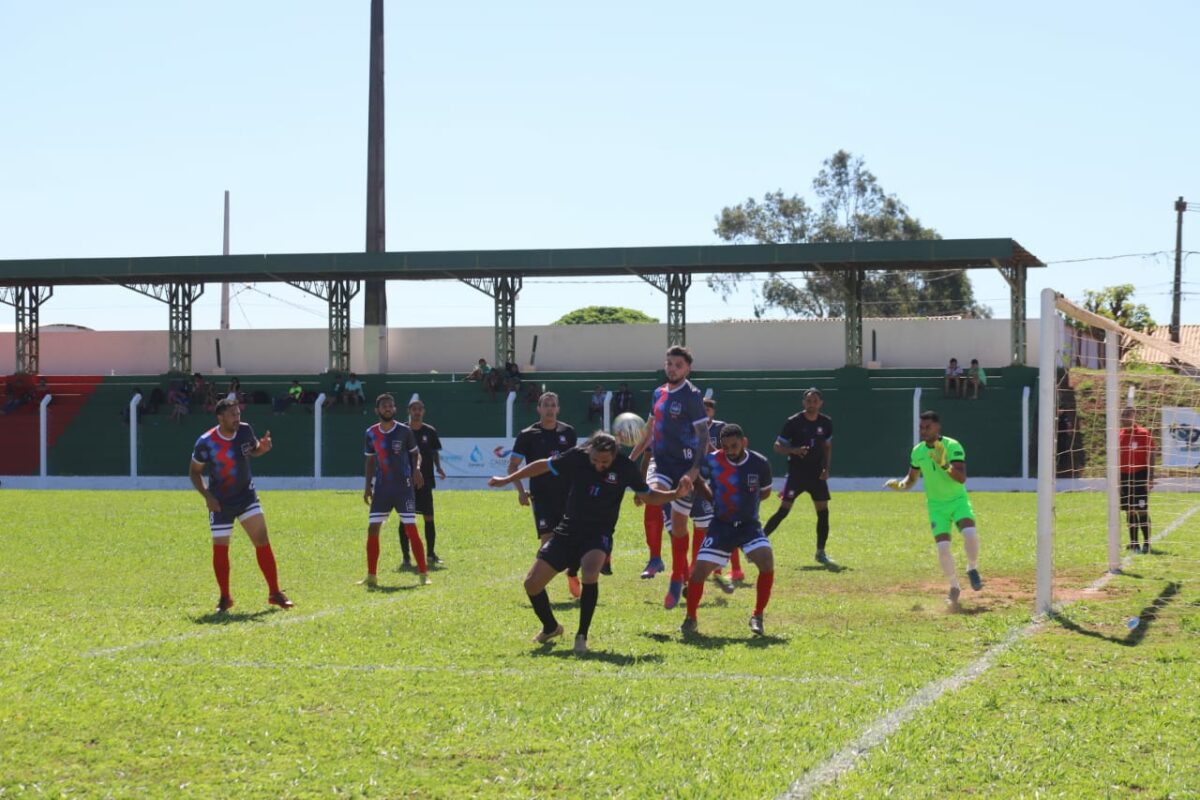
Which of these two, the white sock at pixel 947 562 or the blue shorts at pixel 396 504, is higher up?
the blue shorts at pixel 396 504

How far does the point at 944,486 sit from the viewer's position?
42.2ft

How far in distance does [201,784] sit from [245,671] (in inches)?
114

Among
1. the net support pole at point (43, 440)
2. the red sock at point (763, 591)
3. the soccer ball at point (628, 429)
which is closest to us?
the red sock at point (763, 591)

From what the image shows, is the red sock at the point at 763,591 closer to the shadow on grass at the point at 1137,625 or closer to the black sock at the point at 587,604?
the black sock at the point at 587,604

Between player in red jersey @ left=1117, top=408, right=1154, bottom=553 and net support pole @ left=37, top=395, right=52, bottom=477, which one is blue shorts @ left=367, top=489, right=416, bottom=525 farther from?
net support pole @ left=37, top=395, right=52, bottom=477

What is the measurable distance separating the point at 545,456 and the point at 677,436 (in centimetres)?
152

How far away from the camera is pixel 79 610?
12.6m

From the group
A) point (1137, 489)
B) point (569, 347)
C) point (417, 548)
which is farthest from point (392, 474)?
point (569, 347)

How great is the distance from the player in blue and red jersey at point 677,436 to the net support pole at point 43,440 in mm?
30461

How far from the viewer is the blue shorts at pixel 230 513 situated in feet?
41.8

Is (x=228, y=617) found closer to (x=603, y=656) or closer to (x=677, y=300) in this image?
(x=603, y=656)

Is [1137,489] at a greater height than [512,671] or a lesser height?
greater

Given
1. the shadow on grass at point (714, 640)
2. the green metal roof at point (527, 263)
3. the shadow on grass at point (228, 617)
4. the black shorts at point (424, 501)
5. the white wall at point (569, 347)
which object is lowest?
the shadow on grass at point (228, 617)

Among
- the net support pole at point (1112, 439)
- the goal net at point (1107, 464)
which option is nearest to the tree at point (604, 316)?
the goal net at point (1107, 464)
